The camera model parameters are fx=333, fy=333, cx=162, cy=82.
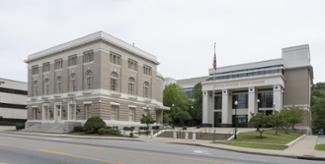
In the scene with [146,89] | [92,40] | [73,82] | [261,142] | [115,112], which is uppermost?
[92,40]

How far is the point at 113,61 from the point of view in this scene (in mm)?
58844

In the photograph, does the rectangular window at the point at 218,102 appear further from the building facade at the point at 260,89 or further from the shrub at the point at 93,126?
the shrub at the point at 93,126

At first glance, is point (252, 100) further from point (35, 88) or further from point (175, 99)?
point (35, 88)

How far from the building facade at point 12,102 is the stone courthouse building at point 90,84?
17.6 m

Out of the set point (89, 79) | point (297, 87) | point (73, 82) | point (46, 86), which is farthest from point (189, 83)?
point (89, 79)

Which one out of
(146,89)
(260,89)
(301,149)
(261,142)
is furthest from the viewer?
(260,89)

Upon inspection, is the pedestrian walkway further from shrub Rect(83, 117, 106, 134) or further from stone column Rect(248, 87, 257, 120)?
stone column Rect(248, 87, 257, 120)

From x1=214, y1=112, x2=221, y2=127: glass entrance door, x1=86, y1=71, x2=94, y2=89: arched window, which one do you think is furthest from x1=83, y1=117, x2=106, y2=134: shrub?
x1=214, y1=112, x2=221, y2=127: glass entrance door

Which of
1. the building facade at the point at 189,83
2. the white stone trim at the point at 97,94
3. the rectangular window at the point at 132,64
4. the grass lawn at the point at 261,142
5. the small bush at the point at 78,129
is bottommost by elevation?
the small bush at the point at 78,129

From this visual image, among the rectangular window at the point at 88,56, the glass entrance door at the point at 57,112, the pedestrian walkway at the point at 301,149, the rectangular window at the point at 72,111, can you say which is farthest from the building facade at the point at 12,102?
the pedestrian walkway at the point at 301,149

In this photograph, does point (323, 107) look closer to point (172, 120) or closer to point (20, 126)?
point (172, 120)

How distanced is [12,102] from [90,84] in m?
39.3

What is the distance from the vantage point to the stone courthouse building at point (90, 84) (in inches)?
2199

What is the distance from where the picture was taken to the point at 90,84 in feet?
188
